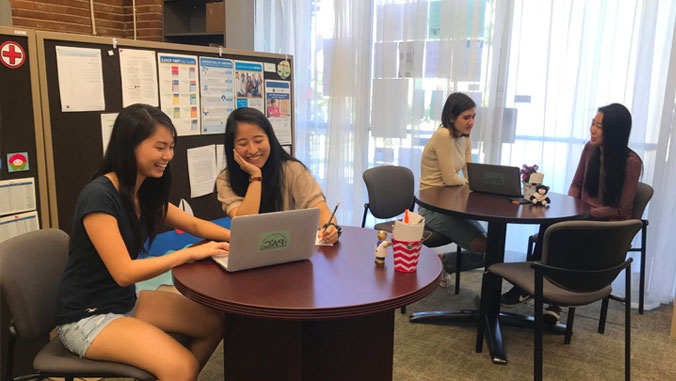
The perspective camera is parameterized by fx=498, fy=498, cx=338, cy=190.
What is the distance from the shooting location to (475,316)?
286 centimetres

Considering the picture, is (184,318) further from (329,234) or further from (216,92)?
(216,92)

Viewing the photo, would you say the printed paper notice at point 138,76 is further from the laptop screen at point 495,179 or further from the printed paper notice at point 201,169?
the laptop screen at point 495,179

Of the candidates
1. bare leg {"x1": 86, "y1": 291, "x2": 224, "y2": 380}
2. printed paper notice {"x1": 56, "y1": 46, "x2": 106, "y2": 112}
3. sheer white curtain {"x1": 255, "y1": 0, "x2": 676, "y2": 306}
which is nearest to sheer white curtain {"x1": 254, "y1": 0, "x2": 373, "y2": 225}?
sheer white curtain {"x1": 255, "y1": 0, "x2": 676, "y2": 306}

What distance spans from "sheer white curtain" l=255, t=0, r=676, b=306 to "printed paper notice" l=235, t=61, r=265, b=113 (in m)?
0.98

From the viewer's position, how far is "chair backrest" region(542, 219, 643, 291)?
1873 millimetres

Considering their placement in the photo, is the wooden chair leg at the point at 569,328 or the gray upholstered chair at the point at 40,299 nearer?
the gray upholstered chair at the point at 40,299

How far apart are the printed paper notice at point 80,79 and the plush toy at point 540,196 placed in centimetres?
221

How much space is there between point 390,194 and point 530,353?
3.91 ft

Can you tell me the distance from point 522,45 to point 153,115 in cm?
273

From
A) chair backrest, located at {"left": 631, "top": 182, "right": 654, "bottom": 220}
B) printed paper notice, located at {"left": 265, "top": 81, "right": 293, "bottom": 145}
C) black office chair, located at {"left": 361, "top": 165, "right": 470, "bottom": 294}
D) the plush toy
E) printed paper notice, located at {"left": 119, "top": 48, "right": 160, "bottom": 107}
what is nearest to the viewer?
printed paper notice, located at {"left": 119, "top": 48, "right": 160, "bottom": 107}

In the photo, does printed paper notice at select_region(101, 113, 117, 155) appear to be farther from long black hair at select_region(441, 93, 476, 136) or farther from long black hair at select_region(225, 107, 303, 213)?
long black hair at select_region(441, 93, 476, 136)

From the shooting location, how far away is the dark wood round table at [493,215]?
2352 mm

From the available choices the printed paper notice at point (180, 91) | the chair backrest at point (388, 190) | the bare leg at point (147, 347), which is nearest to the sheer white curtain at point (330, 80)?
the chair backrest at point (388, 190)

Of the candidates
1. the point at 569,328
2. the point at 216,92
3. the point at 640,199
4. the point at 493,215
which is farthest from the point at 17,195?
the point at 640,199
